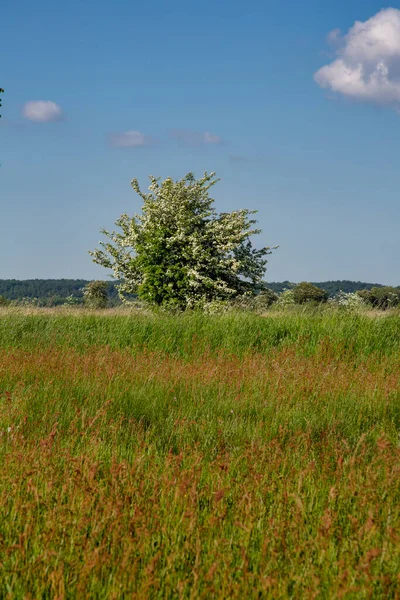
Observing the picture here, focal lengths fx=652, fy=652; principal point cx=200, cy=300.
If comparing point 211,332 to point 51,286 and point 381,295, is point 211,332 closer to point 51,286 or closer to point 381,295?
point 381,295

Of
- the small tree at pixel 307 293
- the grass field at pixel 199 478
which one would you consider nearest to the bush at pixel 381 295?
the small tree at pixel 307 293

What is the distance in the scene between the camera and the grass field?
358 cm

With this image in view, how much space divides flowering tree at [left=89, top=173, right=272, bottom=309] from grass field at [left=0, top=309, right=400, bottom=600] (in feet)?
63.8

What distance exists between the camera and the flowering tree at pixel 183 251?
112 feet

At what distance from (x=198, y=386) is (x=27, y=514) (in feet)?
16.2

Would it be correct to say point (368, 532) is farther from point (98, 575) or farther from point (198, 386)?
point (198, 386)

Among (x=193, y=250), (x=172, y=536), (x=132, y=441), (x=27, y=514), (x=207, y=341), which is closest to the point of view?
(x=172, y=536)

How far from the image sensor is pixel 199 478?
16.2 ft

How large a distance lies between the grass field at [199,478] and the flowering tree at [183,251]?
765 inches

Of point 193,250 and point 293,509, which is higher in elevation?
point 193,250

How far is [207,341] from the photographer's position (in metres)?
15.9

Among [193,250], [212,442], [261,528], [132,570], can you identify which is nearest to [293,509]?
[261,528]

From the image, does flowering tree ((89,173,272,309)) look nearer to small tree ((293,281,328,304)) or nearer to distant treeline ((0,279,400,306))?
small tree ((293,281,328,304))

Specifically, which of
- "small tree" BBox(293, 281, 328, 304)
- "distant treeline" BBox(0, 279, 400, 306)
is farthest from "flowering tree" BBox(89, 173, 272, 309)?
"distant treeline" BBox(0, 279, 400, 306)
